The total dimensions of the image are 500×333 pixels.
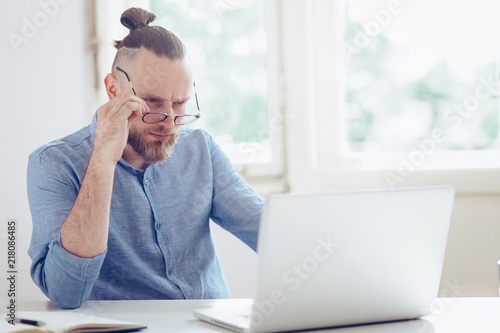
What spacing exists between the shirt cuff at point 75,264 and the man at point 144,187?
3 cm

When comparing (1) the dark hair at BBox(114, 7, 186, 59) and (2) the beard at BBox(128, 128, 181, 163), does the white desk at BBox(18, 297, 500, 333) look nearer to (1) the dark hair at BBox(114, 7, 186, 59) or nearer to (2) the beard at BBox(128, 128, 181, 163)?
(2) the beard at BBox(128, 128, 181, 163)

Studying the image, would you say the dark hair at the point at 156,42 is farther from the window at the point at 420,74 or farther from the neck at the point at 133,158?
the window at the point at 420,74

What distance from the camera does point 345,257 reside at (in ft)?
2.92

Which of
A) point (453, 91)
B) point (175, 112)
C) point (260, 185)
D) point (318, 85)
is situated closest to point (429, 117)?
point (453, 91)

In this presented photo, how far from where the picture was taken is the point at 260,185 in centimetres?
220

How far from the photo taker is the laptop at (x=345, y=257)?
33.4 inches

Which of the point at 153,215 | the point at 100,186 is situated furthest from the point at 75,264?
the point at 153,215

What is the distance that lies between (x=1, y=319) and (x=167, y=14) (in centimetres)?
168

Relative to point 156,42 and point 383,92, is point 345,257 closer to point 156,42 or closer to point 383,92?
point 156,42

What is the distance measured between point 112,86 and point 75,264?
555 mm

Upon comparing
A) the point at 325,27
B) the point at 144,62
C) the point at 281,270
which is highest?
the point at 325,27

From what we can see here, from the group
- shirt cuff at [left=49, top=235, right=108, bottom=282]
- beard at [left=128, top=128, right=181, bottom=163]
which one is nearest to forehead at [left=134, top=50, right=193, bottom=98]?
beard at [left=128, top=128, right=181, bottom=163]

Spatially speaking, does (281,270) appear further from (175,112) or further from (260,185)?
(260,185)

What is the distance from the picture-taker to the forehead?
149cm
